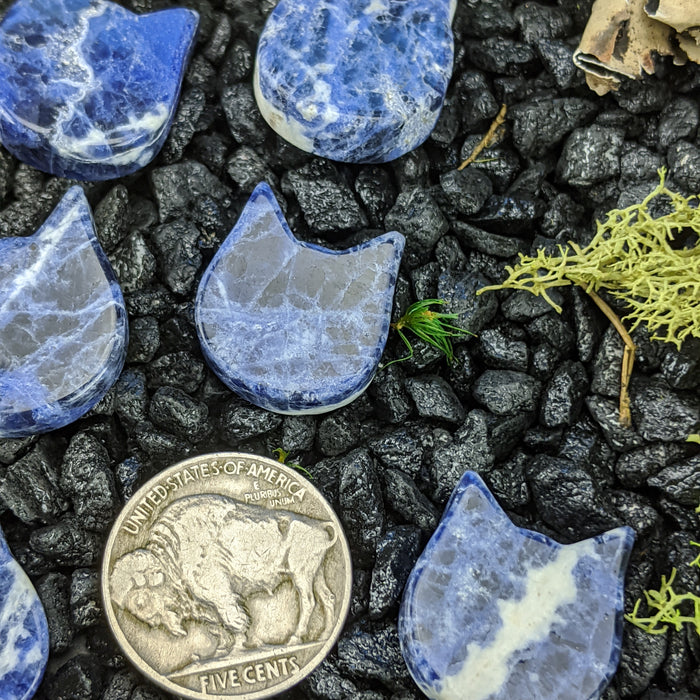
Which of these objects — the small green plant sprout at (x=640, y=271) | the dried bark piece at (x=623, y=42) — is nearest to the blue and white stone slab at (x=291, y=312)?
the small green plant sprout at (x=640, y=271)

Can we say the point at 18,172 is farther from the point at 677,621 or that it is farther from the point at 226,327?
the point at 677,621

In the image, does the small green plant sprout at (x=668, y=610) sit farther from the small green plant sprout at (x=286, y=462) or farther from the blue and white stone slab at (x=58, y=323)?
the blue and white stone slab at (x=58, y=323)

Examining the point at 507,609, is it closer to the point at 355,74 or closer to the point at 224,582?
the point at 224,582

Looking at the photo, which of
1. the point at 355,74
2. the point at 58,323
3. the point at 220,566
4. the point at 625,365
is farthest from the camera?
the point at 355,74

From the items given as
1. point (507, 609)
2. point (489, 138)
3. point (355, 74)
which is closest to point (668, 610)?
point (507, 609)

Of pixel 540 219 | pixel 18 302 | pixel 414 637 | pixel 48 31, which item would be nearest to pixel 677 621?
pixel 414 637

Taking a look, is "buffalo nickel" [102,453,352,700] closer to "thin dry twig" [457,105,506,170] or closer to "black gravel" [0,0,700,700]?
"black gravel" [0,0,700,700]
